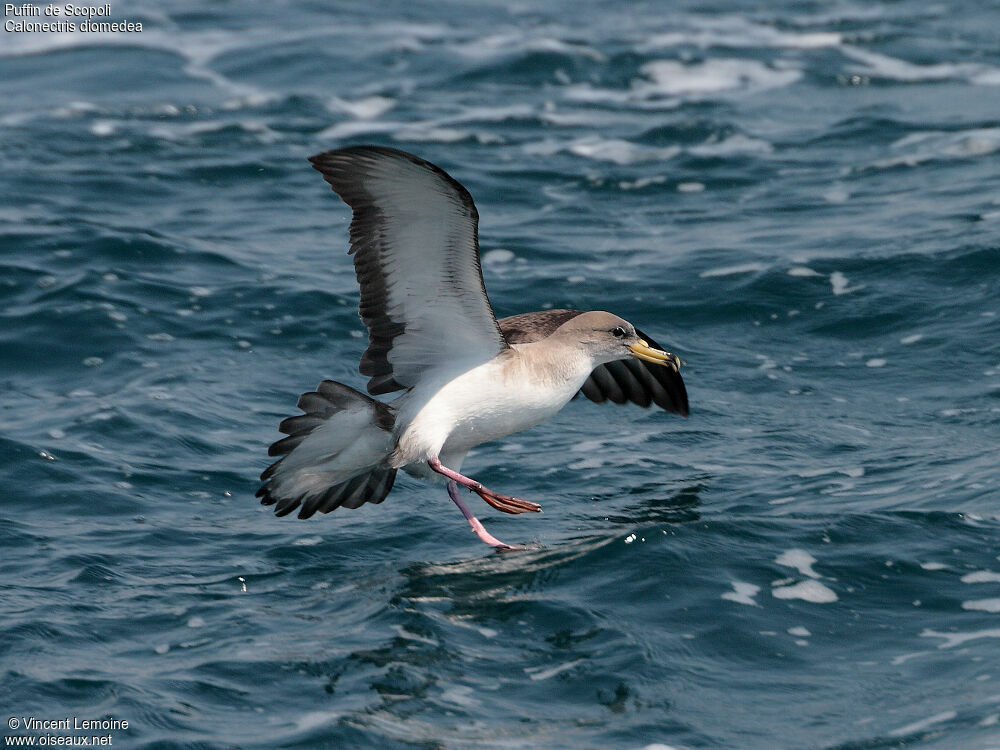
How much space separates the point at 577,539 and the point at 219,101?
12.4m

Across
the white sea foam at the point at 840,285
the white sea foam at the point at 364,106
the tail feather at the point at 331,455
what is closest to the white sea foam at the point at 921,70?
the white sea foam at the point at 364,106

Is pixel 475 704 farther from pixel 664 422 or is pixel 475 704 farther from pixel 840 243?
pixel 840 243

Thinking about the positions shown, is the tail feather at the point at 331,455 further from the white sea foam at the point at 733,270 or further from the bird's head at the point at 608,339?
the white sea foam at the point at 733,270

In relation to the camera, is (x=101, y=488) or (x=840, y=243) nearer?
(x=101, y=488)

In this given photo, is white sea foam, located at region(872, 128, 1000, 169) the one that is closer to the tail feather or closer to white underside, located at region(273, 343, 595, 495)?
white underside, located at region(273, 343, 595, 495)

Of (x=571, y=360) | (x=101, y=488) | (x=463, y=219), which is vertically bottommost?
(x=101, y=488)

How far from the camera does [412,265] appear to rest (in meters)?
7.89

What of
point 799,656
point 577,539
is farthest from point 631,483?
point 799,656

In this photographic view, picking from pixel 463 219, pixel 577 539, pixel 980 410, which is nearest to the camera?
pixel 463 219

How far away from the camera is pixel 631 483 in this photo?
9195 mm

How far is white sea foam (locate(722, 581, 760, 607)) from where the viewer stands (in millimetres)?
7352

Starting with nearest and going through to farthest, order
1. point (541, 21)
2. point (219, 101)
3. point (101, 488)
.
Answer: point (101, 488) < point (219, 101) < point (541, 21)

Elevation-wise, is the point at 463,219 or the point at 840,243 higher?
the point at 463,219

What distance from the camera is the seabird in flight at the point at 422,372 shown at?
771 cm
